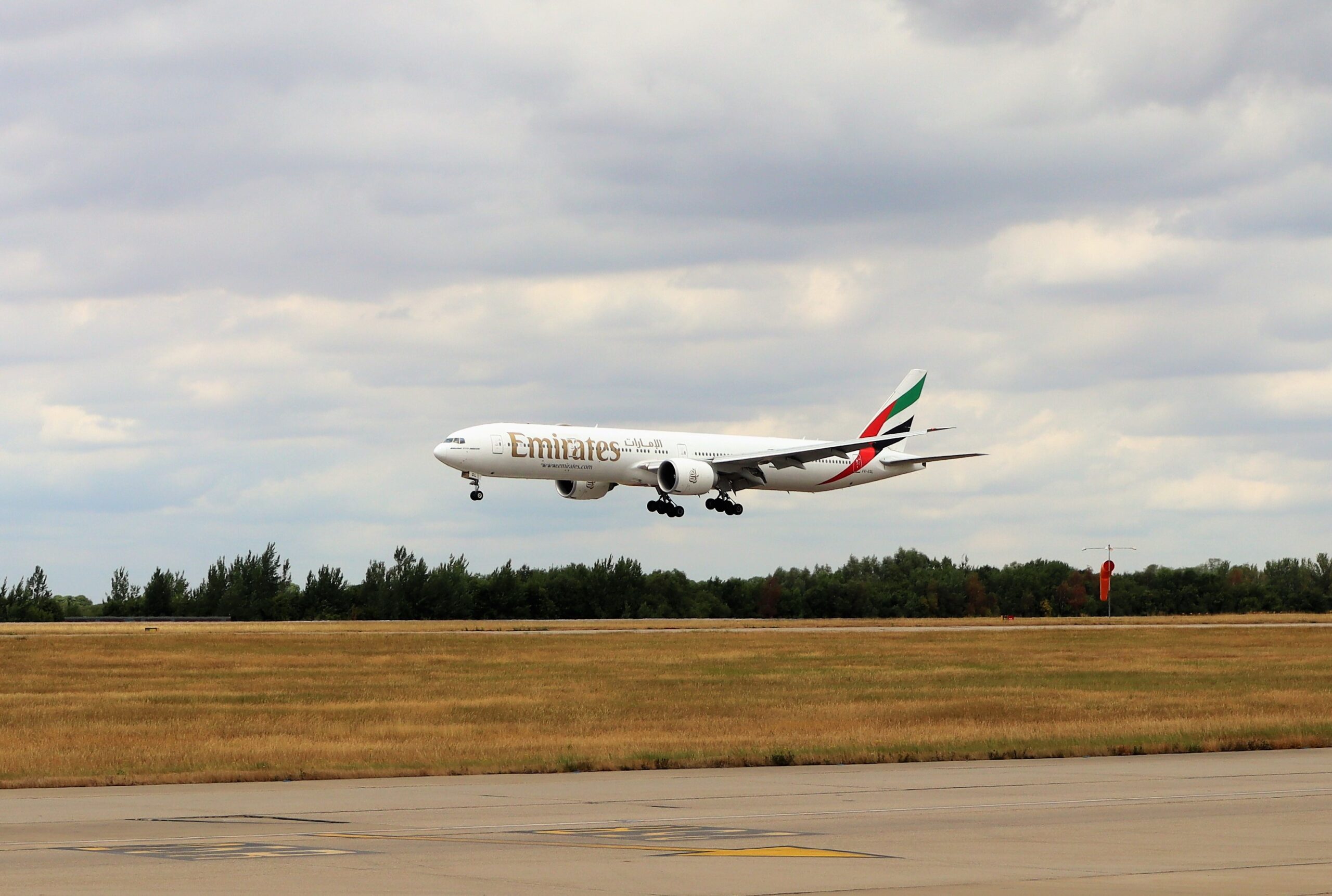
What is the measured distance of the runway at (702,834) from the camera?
1285cm

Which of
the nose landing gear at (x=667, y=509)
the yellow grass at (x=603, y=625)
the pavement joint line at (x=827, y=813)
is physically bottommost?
the pavement joint line at (x=827, y=813)

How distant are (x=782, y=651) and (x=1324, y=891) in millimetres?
46857

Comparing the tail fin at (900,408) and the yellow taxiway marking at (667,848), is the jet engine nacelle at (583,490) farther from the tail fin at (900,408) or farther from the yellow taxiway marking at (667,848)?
the yellow taxiway marking at (667,848)

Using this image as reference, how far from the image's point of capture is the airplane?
76.6 m

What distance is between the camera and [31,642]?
6525cm

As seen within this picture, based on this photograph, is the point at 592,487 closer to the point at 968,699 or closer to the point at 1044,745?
the point at 968,699

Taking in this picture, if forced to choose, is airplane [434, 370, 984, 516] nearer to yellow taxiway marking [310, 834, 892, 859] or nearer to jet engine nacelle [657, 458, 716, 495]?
jet engine nacelle [657, 458, 716, 495]

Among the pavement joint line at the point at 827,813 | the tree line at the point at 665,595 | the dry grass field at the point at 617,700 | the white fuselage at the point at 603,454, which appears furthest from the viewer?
the tree line at the point at 665,595

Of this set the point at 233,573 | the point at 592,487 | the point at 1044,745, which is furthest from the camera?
the point at 233,573

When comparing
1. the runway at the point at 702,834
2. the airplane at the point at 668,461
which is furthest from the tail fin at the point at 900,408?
the runway at the point at 702,834

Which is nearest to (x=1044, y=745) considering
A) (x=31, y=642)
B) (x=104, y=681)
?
(x=104, y=681)

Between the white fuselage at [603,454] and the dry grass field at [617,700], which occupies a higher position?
the white fuselage at [603,454]

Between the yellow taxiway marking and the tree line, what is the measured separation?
340 ft

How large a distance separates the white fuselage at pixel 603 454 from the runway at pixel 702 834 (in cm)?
5391
